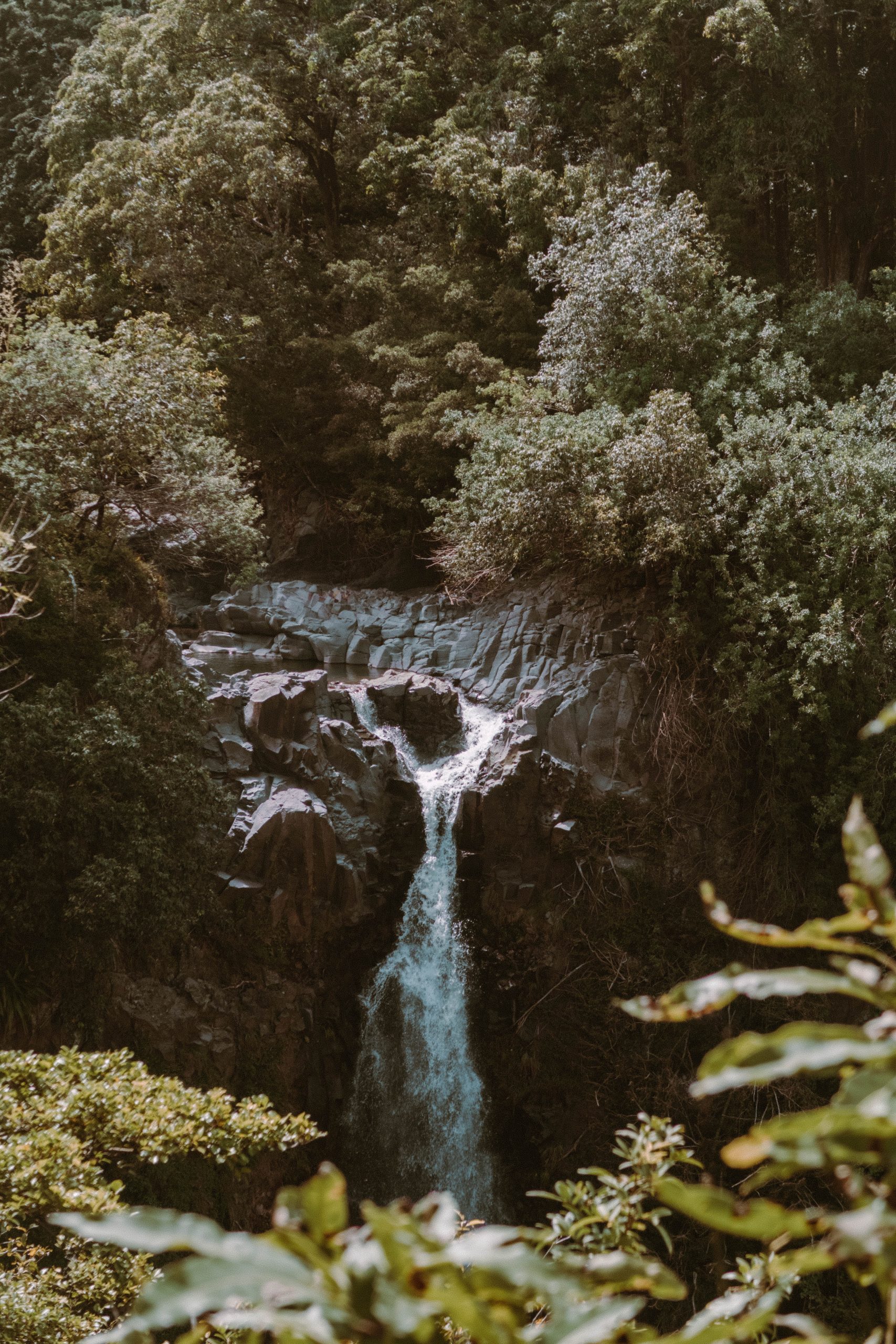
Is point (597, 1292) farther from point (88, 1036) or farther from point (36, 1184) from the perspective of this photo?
point (88, 1036)

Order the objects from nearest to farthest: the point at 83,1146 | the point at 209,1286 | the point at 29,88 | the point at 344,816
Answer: the point at 209,1286
the point at 83,1146
the point at 344,816
the point at 29,88

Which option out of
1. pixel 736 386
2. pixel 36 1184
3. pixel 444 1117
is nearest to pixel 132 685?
pixel 36 1184

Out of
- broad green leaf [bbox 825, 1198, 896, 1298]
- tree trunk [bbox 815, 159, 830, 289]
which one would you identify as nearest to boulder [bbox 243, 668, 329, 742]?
tree trunk [bbox 815, 159, 830, 289]

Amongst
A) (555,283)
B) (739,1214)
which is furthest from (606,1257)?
(555,283)

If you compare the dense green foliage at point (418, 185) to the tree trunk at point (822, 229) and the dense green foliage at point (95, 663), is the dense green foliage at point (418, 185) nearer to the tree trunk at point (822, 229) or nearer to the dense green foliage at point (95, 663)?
the tree trunk at point (822, 229)

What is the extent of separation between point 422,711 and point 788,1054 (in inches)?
367

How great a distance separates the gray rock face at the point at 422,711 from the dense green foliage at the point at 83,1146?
5846mm

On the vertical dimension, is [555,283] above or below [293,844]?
above

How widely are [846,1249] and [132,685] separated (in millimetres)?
7342

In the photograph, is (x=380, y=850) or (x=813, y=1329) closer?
(x=813, y=1329)

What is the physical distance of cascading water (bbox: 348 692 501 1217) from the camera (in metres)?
8.82

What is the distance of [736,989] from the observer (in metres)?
0.84

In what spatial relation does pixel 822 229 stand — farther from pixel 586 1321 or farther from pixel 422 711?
pixel 586 1321

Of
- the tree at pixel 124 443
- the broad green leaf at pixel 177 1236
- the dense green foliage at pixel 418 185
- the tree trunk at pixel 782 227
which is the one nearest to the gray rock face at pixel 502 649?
the tree at pixel 124 443
